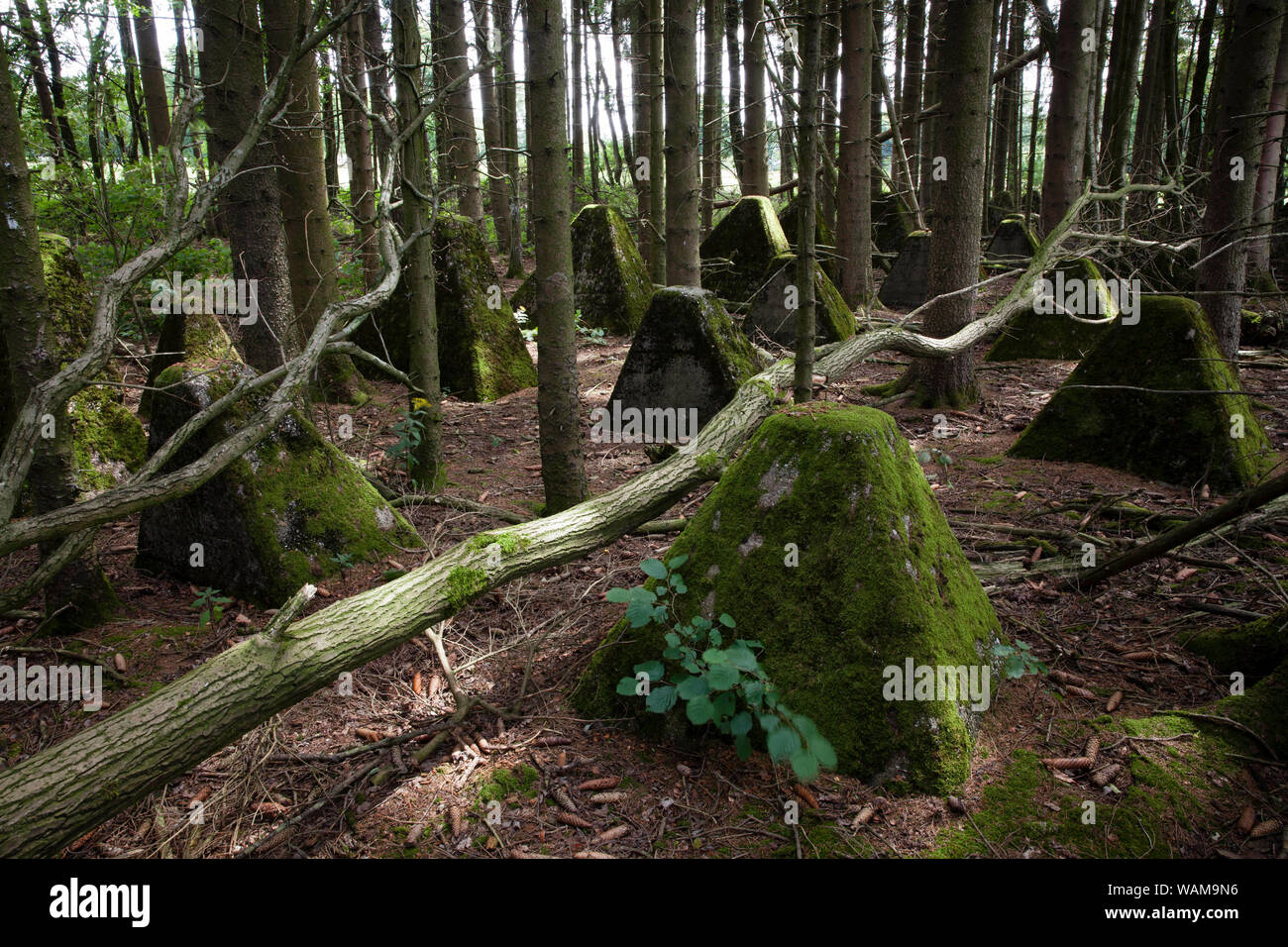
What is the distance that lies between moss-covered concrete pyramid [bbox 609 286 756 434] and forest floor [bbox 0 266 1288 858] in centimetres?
233

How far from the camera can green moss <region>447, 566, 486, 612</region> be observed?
10.4 ft

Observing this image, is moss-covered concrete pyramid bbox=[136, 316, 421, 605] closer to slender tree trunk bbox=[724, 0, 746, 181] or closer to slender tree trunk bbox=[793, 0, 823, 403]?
slender tree trunk bbox=[793, 0, 823, 403]

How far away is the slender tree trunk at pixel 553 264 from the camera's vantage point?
178 inches

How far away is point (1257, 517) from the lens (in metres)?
3.88

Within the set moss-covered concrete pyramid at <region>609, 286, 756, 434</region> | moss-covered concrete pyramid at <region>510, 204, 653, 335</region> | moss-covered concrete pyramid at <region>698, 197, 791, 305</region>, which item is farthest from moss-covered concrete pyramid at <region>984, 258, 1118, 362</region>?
moss-covered concrete pyramid at <region>510, 204, 653, 335</region>

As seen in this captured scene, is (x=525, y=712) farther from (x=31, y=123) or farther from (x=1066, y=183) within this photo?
(x=31, y=123)

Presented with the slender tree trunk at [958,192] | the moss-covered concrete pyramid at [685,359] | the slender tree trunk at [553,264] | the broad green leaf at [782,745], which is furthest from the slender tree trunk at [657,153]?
the broad green leaf at [782,745]

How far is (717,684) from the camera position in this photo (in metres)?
2.31

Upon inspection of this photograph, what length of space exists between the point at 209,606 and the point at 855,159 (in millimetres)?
9846

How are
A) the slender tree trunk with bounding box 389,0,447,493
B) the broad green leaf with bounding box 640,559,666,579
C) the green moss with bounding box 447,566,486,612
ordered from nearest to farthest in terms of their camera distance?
the broad green leaf with bounding box 640,559,666,579 < the green moss with bounding box 447,566,486,612 < the slender tree trunk with bounding box 389,0,447,493

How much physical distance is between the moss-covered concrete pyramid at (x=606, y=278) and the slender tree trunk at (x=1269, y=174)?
727 cm

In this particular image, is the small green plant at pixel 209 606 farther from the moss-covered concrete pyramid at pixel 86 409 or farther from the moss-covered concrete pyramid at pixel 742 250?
the moss-covered concrete pyramid at pixel 742 250

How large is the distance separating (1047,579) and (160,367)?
8424 millimetres
